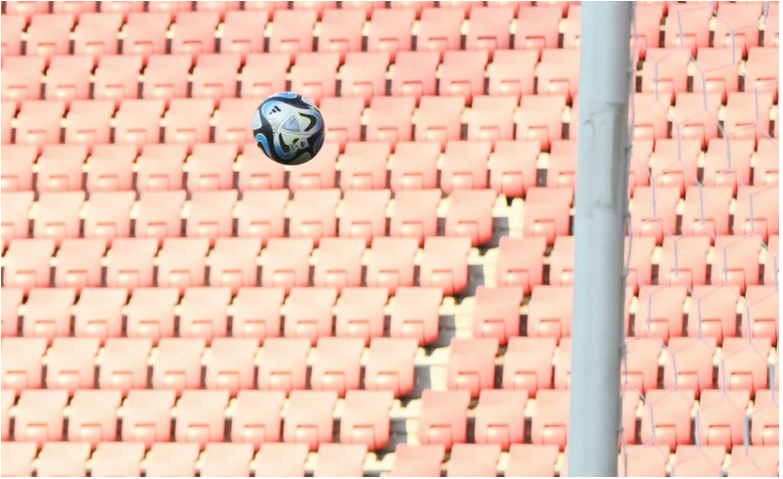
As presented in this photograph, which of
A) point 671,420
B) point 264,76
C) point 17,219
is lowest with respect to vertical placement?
point 671,420

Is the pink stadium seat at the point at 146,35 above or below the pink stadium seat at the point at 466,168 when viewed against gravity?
above

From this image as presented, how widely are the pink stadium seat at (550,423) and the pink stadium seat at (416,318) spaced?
0.66 metres

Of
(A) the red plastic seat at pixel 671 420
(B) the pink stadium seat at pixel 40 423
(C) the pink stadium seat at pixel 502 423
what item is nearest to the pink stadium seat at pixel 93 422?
(B) the pink stadium seat at pixel 40 423

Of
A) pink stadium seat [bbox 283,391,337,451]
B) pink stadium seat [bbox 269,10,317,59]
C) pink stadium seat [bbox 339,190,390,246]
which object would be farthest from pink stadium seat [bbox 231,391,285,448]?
pink stadium seat [bbox 269,10,317,59]

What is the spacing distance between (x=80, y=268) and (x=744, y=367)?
290 cm

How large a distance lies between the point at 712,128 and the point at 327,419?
2196mm

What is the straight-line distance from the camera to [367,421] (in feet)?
17.8

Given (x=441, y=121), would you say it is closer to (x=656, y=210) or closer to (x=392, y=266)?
(x=392, y=266)

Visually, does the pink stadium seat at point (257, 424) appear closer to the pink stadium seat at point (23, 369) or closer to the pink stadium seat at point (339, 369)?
the pink stadium seat at point (339, 369)

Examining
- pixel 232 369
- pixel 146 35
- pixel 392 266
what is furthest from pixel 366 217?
pixel 146 35

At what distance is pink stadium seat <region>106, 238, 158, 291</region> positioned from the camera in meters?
6.16

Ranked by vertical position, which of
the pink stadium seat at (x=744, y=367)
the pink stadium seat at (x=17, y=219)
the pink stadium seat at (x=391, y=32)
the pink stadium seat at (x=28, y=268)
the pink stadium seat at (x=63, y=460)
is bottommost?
the pink stadium seat at (x=63, y=460)

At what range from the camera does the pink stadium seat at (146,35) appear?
7207mm

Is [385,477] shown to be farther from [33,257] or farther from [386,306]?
[33,257]
